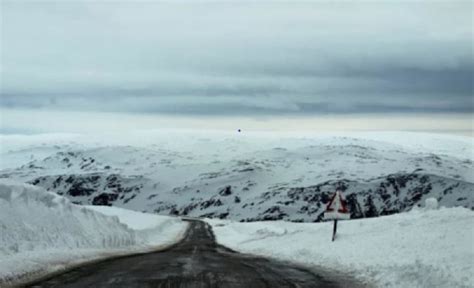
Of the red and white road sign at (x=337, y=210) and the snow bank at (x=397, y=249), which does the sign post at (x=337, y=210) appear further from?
the snow bank at (x=397, y=249)

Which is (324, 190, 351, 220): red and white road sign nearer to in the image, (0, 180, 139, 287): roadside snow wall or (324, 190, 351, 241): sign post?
(324, 190, 351, 241): sign post

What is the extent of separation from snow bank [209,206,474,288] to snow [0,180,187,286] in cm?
919

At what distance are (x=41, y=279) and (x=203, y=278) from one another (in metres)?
4.54

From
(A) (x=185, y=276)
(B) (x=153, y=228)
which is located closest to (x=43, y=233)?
(A) (x=185, y=276)

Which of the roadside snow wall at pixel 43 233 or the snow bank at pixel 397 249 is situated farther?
the roadside snow wall at pixel 43 233

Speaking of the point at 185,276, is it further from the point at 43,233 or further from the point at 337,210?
the point at 337,210

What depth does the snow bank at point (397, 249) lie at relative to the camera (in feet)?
60.7

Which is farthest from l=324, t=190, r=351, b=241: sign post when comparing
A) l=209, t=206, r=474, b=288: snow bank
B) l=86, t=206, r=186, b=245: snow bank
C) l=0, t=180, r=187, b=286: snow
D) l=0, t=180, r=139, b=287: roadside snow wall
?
l=86, t=206, r=186, b=245: snow bank

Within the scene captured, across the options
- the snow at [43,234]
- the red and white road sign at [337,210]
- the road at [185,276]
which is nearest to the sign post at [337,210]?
the red and white road sign at [337,210]

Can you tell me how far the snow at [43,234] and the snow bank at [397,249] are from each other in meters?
9.19

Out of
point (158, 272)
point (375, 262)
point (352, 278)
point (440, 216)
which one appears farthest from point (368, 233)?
point (158, 272)

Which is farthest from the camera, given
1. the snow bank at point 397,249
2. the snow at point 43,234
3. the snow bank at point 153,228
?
the snow bank at point 153,228

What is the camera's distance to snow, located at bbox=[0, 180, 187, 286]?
67.2 ft

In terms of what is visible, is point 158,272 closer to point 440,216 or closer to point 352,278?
point 352,278
